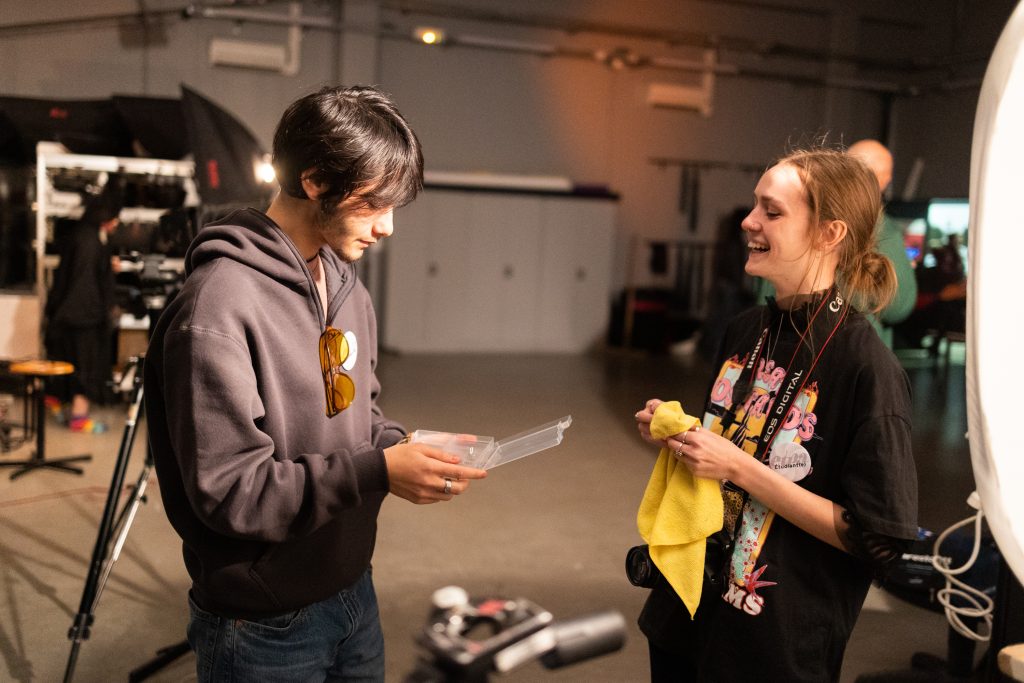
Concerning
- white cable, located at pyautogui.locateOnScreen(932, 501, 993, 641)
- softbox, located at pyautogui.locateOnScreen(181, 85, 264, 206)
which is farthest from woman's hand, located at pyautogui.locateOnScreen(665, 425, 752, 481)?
softbox, located at pyautogui.locateOnScreen(181, 85, 264, 206)

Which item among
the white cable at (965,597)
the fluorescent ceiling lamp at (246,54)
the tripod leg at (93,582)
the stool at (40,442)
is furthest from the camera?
the fluorescent ceiling lamp at (246,54)

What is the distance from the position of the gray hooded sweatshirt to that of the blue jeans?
3cm

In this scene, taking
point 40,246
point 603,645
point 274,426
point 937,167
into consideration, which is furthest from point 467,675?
point 937,167

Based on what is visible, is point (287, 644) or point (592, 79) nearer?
point (287, 644)

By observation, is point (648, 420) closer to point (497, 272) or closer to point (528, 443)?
point (528, 443)

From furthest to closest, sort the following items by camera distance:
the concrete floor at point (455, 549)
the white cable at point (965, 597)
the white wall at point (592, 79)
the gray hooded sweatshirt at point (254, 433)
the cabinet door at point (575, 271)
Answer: the cabinet door at point (575, 271)
the white wall at point (592, 79)
the concrete floor at point (455, 549)
the white cable at point (965, 597)
the gray hooded sweatshirt at point (254, 433)

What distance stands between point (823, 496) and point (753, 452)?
0.43ft

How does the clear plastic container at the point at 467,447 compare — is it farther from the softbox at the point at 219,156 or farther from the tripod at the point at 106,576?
the softbox at the point at 219,156

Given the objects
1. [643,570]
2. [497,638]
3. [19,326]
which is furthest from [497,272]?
[497,638]

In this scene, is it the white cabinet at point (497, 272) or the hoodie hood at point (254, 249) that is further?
the white cabinet at point (497, 272)

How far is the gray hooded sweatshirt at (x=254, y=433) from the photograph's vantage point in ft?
3.65

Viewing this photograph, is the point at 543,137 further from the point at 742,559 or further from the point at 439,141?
the point at 742,559

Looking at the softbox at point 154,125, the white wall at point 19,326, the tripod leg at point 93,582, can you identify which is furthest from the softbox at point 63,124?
the tripod leg at point 93,582

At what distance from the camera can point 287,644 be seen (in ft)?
4.29
